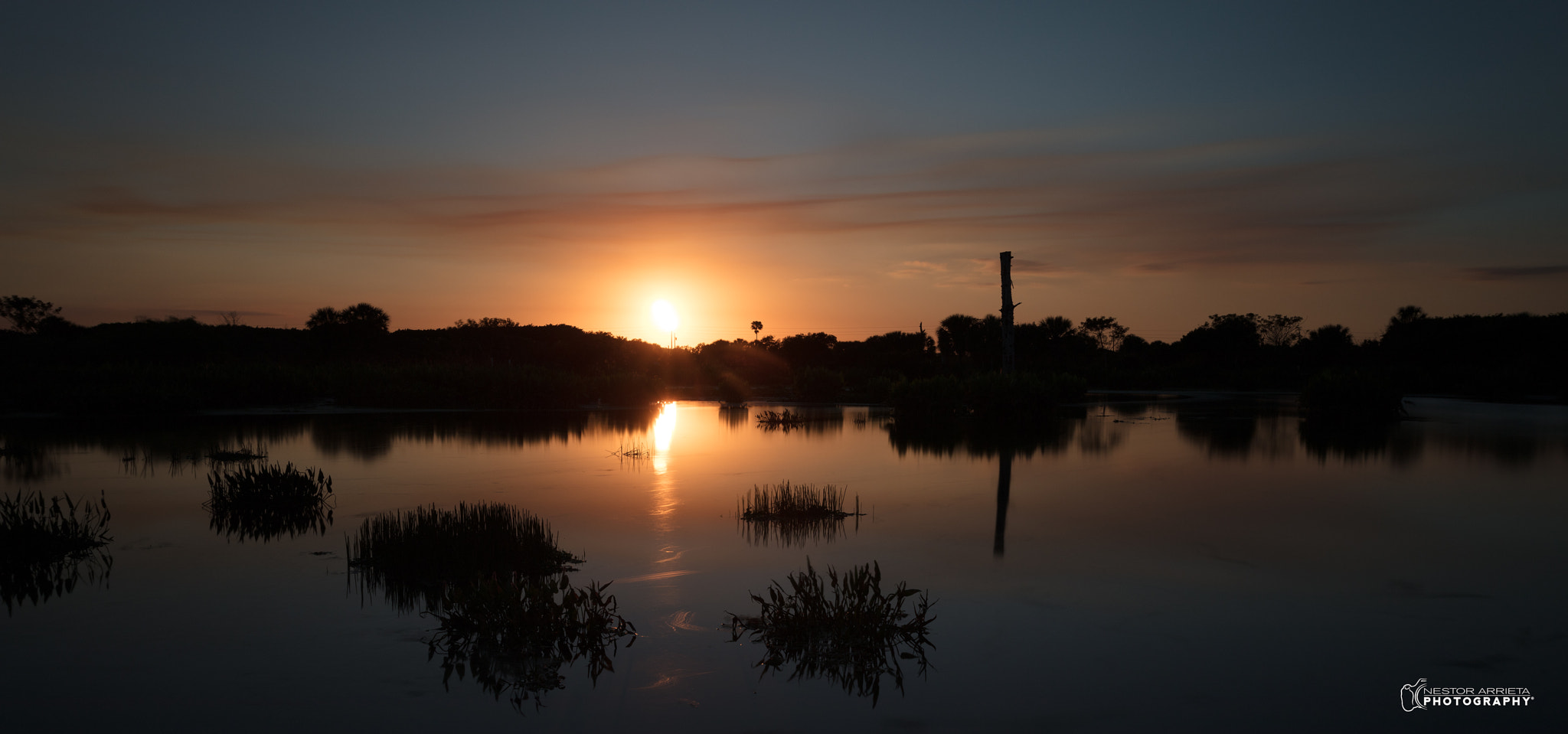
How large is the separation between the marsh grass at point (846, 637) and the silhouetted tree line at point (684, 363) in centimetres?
1909

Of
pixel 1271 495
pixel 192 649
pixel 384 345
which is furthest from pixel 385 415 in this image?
pixel 384 345

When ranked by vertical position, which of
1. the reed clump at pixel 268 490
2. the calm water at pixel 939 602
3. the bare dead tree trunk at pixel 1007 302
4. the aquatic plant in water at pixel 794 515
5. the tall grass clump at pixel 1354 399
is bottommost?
the calm water at pixel 939 602

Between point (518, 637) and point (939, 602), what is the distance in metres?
3.42

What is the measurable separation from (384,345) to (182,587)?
222ft

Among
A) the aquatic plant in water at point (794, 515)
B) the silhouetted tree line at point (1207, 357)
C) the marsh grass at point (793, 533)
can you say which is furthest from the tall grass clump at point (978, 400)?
the marsh grass at point (793, 533)

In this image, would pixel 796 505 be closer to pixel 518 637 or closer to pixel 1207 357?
pixel 518 637

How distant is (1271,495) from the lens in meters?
12.1

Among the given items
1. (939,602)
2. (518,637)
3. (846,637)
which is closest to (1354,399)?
(939,602)

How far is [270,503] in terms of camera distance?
1062 centimetres

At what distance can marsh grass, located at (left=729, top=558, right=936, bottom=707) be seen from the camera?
525 cm

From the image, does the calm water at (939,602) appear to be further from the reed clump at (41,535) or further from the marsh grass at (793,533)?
the reed clump at (41,535)

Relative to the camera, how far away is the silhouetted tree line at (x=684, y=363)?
89.4 ft

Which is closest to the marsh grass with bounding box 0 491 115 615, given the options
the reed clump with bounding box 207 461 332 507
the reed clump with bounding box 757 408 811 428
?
the reed clump with bounding box 207 461 332 507

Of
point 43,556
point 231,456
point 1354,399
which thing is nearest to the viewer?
point 43,556
